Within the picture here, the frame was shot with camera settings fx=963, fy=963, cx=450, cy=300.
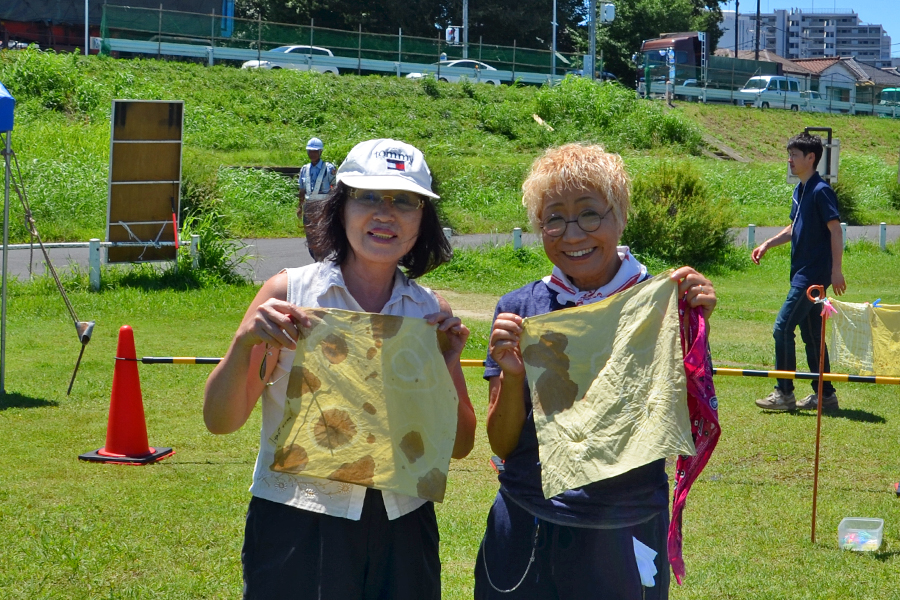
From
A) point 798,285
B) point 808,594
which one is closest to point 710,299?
point 808,594

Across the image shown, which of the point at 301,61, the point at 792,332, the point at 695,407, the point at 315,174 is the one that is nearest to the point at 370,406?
the point at 695,407

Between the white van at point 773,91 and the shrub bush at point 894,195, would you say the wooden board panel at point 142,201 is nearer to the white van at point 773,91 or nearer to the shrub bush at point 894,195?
the shrub bush at point 894,195

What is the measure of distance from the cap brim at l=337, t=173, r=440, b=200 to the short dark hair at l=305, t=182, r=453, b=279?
99 millimetres

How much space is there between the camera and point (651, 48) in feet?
175

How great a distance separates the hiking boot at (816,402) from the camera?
327 inches

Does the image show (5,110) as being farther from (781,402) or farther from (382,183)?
(781,402)

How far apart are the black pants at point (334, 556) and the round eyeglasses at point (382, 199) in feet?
2.55

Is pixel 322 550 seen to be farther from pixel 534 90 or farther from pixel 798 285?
pixel 534 90

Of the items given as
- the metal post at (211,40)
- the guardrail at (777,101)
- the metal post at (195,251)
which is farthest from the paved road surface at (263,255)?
the guardrail at (777,101)

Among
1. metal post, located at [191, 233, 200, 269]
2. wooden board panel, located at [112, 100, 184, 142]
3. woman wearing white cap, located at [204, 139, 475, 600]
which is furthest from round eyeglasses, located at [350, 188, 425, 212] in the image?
metal post, located at [191, 233, 200, 269]

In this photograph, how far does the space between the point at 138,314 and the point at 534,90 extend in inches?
1221

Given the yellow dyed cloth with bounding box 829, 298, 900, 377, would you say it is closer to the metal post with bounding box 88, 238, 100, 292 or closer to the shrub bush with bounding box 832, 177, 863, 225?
the metal post with bounding box 88, 238, 100, 292

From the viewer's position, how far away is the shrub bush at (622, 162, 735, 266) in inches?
786

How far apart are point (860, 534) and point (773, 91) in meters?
51.2
